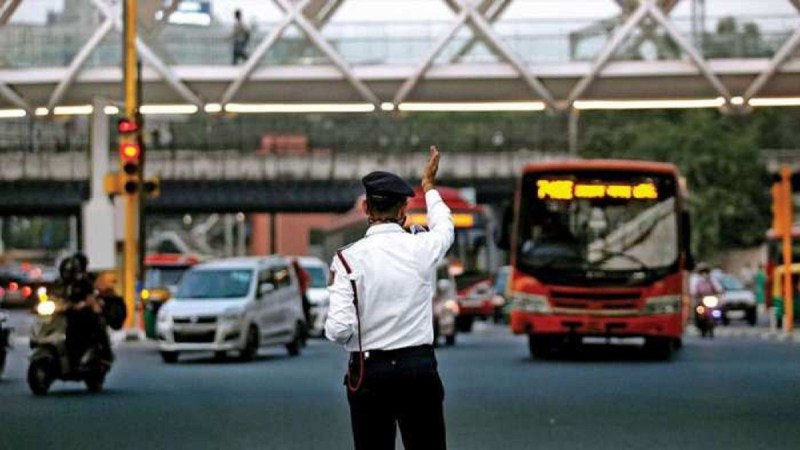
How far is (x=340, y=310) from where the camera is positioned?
792 cm

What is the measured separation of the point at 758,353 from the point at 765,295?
20255 mm

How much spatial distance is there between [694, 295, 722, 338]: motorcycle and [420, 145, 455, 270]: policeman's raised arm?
3424cm

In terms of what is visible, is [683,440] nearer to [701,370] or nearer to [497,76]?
[701,370]

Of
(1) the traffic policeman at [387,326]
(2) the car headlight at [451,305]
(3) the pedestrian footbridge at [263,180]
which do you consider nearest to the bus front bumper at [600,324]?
(2) the car headlight at [451,305]

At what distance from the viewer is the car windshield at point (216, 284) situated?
32531 millimetres

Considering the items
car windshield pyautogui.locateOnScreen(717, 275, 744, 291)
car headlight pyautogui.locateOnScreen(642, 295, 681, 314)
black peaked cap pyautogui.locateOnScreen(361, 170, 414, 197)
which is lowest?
car windshield pyautogui.locateOnScreen(717, 275, 744, 291)

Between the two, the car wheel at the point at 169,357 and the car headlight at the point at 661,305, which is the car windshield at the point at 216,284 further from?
the car headlight at the point at 661,305

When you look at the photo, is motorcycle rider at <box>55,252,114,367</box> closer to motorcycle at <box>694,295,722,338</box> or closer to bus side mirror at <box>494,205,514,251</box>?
bus side mirror at <box>494,205,514,251</box>

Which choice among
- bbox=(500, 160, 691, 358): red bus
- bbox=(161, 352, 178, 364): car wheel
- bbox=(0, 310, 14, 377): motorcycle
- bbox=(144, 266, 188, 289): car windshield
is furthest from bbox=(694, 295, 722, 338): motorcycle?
bbox=(0, 310, 14, 377): motorcycle

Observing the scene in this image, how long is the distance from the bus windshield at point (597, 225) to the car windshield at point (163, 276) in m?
15.7

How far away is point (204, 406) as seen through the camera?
65.2 ft

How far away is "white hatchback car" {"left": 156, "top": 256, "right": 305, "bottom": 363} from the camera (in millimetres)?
31156

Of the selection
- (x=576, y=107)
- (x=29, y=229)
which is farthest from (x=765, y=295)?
(x=29, y=229)

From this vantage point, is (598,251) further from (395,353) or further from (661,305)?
(395,353)
